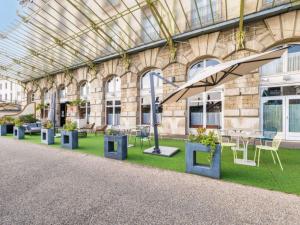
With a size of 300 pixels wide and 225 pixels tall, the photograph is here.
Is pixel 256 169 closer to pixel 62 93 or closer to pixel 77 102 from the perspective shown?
pixel 77 102

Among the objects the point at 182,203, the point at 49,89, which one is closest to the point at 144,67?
the point at 182,203

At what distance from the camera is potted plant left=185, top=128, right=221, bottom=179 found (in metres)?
4.13

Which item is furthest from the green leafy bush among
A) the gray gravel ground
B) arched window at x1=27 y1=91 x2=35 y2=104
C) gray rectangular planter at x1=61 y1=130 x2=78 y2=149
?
the gray gravel ground

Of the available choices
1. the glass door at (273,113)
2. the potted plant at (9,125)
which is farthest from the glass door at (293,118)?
the potted plant at (9,125)

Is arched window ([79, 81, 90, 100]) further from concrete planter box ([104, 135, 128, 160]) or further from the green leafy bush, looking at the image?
concrete planter box ([104, 135, 128, 160])

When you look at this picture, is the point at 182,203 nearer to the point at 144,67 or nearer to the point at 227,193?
the point at 227,193

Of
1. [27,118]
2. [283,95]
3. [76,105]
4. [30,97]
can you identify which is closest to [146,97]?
[76,105]

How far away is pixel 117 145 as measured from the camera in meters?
5.91

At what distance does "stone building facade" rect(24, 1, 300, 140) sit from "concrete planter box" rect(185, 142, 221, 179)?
599cm

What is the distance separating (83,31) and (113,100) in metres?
5.38

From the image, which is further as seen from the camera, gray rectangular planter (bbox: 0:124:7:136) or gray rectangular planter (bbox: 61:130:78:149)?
gray rectangular planter (bbox: 0:124:7:136)

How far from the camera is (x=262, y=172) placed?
4492 millimetres

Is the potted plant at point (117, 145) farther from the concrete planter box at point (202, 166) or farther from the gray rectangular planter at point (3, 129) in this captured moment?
the gray rectangular planter at point (3, 129)

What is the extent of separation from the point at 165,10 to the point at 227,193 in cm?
1068
